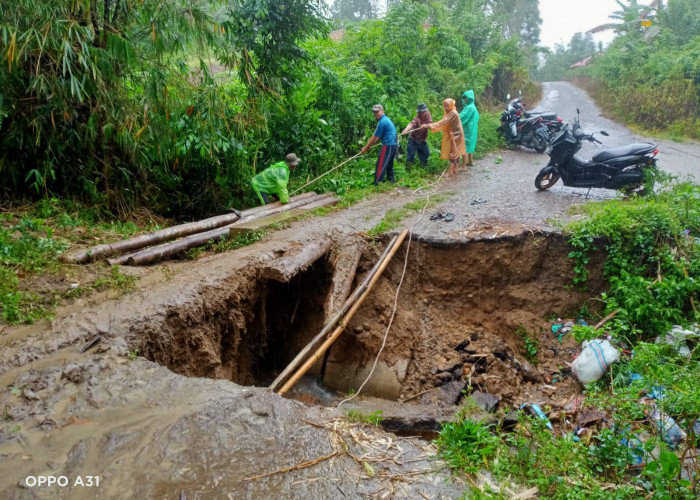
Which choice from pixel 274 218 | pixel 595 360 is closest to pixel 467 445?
pixel 595 360

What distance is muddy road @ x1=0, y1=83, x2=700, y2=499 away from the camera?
266 cm

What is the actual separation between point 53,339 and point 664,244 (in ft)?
21.4

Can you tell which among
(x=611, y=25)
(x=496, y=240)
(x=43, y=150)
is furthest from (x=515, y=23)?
(x=43, y=150)

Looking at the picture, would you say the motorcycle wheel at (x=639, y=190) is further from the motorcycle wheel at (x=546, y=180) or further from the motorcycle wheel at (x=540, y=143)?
the motorcycle wheel at (x=540, y=143)

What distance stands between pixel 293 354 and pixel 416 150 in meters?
5.60

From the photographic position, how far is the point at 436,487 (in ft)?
8.68

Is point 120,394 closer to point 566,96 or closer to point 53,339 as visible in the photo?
point 53,339

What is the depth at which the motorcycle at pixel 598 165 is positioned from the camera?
6.94m

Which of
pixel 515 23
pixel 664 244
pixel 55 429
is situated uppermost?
pixel 515 23

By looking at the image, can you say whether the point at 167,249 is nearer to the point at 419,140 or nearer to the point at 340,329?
the point at 340,329

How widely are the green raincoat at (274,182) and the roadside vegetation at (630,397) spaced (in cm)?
437

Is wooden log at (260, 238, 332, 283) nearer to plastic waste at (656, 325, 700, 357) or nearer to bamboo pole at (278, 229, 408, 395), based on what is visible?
bamboo pole at (278, 229, 408, 395)

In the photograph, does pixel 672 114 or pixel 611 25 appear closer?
pixel 672 114

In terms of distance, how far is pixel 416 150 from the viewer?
32.1 ft
